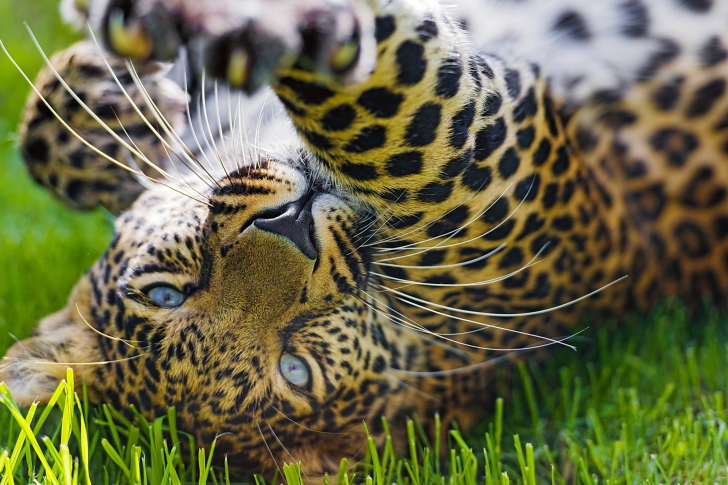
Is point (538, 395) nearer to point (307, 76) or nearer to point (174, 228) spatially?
point (174, 228)

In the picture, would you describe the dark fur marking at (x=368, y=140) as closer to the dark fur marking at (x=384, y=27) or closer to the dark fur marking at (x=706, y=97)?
the dark fur marking at (x=384, y=27)

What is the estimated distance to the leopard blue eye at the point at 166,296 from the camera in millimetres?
2057

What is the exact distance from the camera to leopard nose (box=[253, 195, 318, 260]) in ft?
5.93

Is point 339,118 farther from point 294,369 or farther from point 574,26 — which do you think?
point 574,26

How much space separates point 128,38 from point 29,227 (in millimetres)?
2630

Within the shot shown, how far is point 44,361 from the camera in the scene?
2.17 meters

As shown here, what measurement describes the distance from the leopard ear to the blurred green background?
0.16m

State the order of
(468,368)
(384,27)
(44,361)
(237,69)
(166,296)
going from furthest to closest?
(468,368)
(44,361)
(166,296)
(384,27)
(237,69)

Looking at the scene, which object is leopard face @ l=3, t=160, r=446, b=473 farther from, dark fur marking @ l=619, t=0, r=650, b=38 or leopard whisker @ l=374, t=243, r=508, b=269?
dark fur marking @ l=619, t=0, r=650, b=38

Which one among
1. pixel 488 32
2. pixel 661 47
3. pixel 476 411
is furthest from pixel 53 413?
pixel 661 47

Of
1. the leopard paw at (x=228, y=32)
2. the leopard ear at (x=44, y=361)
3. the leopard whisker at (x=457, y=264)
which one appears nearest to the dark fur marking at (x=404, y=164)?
the leopard whisker at (x=457, y=264)

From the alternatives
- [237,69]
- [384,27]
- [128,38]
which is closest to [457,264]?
[384,27]

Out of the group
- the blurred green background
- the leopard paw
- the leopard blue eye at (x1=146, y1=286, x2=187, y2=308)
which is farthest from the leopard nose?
the blurred green background

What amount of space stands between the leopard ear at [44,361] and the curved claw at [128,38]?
1.14 m
